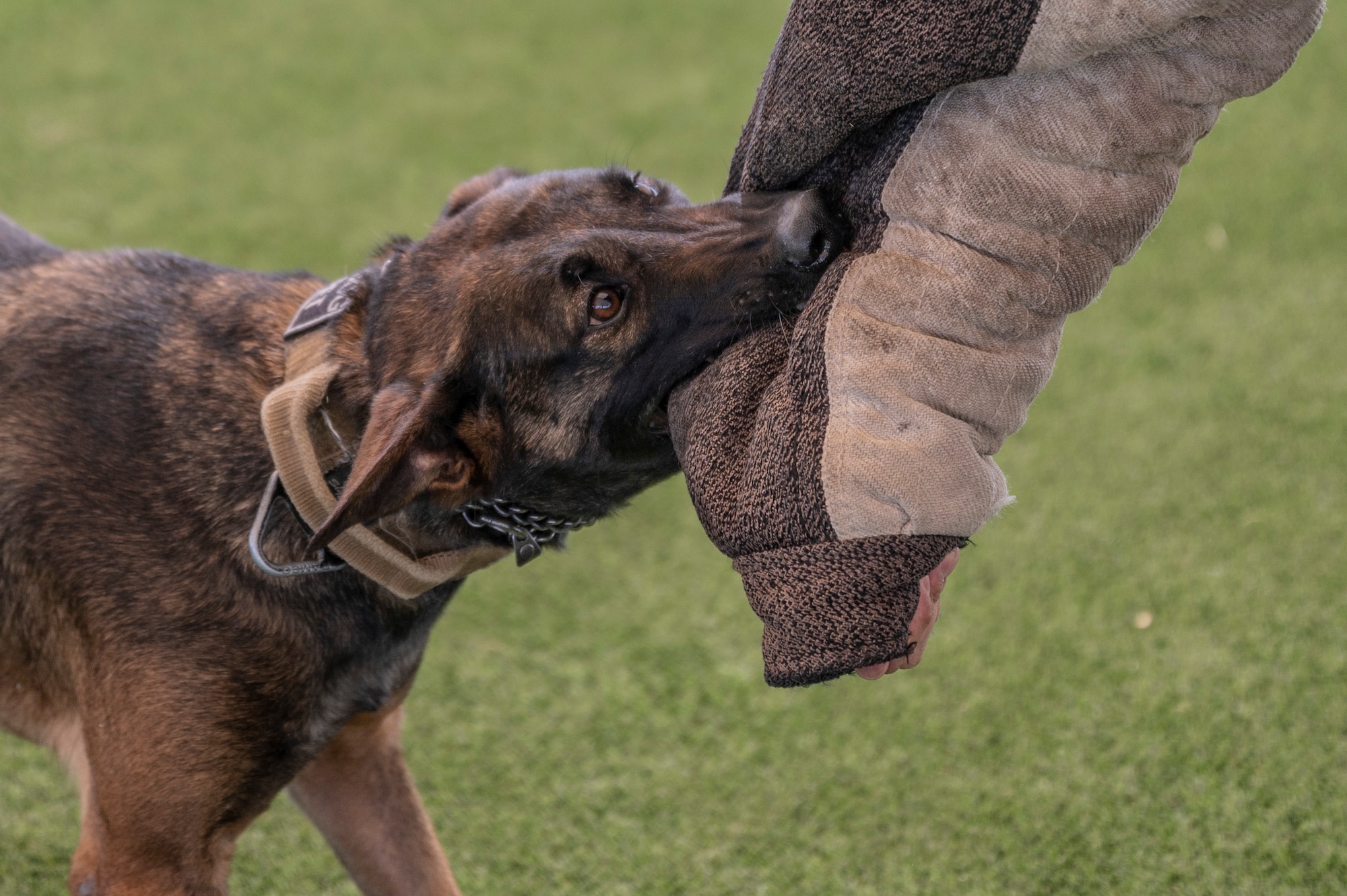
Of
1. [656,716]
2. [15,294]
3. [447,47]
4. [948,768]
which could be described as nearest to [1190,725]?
[948,768]

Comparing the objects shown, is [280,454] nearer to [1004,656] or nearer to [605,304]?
[605,304]

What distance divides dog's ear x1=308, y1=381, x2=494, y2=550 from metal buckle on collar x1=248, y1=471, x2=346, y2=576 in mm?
153

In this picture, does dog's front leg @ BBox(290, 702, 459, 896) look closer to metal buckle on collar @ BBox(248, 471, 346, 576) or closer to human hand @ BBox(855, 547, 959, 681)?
metal buckle on collar @ BBox(248, 471, 346, 576)

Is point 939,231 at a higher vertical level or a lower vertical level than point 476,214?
higher

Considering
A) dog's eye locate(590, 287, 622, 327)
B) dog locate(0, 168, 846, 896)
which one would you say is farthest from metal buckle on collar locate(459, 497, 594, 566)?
dog's eye locate(590, 287, 622, 327)

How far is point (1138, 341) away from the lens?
4.97 m

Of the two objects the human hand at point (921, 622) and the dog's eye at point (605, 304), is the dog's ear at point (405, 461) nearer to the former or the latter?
the dog's eye at point (605, 304)

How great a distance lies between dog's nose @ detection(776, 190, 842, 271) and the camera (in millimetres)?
2258

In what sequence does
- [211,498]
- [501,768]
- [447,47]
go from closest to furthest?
[211,498] → [501,768] → [447,47]

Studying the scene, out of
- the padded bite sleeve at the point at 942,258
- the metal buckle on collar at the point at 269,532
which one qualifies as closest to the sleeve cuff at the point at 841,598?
the padded bite sleeve at the point at 942,258

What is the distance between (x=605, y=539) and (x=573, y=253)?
200 centimetres

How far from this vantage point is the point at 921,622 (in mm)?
2057

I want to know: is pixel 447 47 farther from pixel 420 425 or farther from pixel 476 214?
pixel 420 425

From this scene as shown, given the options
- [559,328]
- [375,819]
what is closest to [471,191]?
[559,328]
